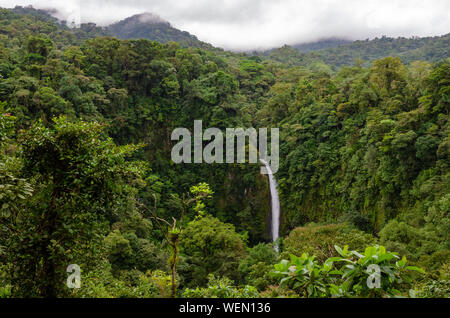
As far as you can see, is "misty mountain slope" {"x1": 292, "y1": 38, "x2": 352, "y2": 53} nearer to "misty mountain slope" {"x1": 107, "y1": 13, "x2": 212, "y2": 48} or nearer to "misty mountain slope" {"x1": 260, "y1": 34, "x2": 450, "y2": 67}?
"misty mountain slope" {"x1": 260, "y1": 34, "x2": 450, "y2": 67}

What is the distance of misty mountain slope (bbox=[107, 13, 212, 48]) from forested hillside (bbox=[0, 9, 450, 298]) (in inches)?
1183

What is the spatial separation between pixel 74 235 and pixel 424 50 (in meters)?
48.4

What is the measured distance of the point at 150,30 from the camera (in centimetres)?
6100

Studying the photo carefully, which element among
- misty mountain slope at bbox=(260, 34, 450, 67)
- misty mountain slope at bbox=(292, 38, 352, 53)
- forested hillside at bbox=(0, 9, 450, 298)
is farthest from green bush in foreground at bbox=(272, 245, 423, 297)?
misty mountain slope at bbox=(292, 38, 352, 53)

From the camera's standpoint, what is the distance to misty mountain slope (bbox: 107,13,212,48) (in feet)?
184

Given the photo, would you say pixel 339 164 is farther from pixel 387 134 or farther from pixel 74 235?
pixel 74 235

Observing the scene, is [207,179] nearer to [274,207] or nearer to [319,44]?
[274,207]

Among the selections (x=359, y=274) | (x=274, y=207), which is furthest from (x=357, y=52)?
(x=359, y=274)

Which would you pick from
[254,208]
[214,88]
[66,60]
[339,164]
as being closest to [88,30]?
[66,60]

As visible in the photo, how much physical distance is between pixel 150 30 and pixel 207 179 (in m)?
51.9

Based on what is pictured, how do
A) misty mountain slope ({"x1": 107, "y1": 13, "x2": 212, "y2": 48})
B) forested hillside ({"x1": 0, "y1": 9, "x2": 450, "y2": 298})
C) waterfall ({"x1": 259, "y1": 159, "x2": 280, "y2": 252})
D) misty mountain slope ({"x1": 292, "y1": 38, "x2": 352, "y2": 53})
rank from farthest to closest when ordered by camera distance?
misty mountain slope ({"x1": 292, "y1": 38, "x2": 352, "y2": 53})
misty mountain slope ({"x1": 107, "y1": 13, "x2": 212, "y2": 48})
waterfall ({"x1": 259, "y1": 159, "x2": 280, "y2": 252})
forested hillside ({"x1": 0, "y1": 9, "x2": 450, "y2": 298})

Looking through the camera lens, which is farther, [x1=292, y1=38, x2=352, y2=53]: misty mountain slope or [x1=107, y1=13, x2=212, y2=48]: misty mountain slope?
[x1=292, y1=38, x2=352, y2=53]: misty mountain slope

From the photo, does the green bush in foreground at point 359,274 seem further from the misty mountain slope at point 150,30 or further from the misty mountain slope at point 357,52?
the misty mountain slope at point 150,30

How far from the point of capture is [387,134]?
11.7 m
